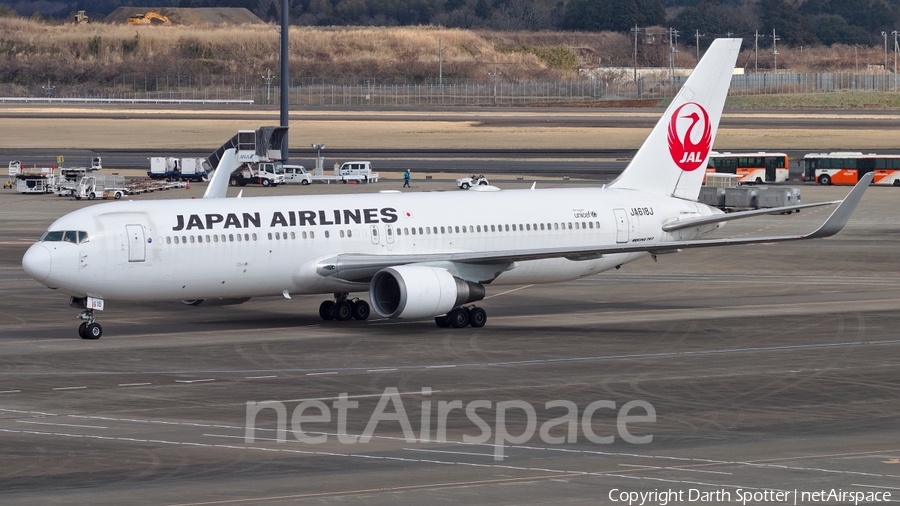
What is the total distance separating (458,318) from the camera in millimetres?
40938

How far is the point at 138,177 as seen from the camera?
110 metres

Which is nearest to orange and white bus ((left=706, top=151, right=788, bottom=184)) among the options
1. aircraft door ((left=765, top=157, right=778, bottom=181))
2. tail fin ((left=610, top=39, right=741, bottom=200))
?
aircraft door ((left=765, top=157, right=778, bottom=181))

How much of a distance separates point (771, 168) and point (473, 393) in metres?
81.2

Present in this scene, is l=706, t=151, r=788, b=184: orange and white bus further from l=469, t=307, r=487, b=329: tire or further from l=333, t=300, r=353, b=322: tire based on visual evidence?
l=469, t=307, r=487, b=329: tire

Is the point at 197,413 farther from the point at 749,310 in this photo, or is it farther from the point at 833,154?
the point at 833,154

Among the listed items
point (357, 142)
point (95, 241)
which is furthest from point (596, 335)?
point (357, 142)

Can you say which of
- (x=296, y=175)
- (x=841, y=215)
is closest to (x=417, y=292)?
(x=841, y=215)

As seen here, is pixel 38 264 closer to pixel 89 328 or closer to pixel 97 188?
pixel 89 328

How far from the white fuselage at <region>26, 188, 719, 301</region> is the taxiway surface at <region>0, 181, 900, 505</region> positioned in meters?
1.77

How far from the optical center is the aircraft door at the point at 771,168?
4171 inches

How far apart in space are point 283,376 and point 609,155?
3782 inches

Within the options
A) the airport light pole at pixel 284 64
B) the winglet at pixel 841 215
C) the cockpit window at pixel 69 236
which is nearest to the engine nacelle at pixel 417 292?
the cockpit window at pixel 69 236

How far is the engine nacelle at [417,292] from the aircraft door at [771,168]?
2775 inches

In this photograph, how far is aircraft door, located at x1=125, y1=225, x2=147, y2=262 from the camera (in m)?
37.8
